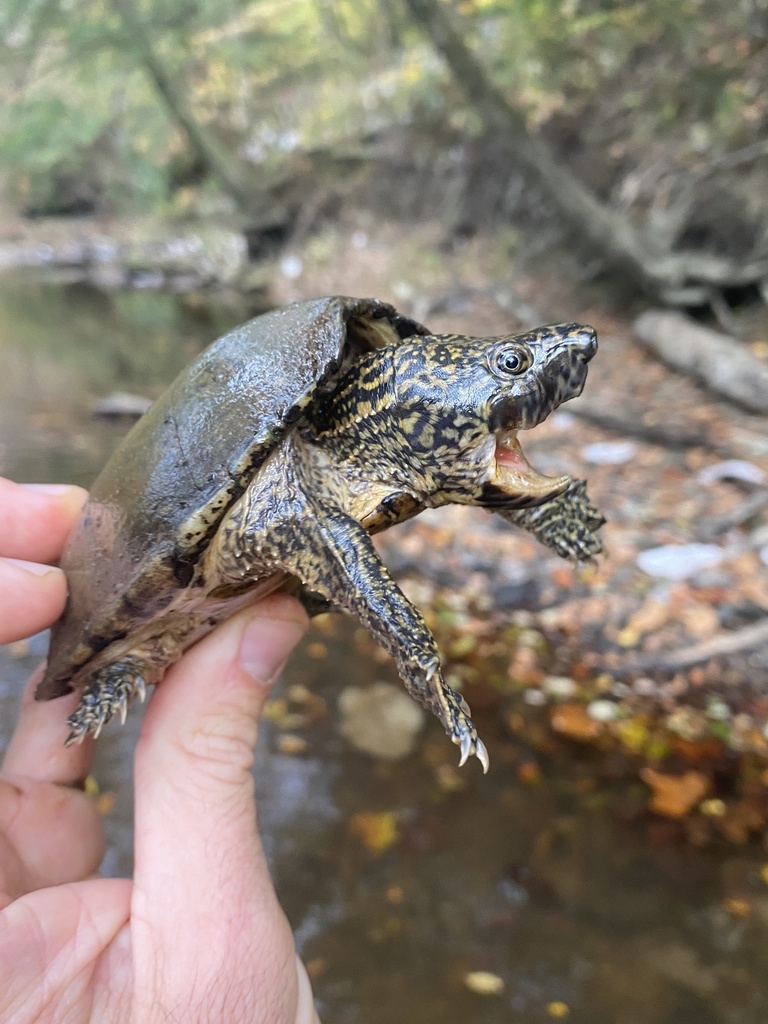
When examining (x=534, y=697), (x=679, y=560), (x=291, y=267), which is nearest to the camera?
(x=534, y=697)

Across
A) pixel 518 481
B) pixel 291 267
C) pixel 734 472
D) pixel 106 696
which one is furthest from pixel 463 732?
pixel 291 267

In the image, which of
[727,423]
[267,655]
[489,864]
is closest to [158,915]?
[267,655]

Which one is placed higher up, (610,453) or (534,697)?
(610,453)

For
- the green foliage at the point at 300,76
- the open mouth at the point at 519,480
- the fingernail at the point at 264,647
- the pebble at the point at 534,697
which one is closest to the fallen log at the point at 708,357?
the green foliage at the point at 300,76

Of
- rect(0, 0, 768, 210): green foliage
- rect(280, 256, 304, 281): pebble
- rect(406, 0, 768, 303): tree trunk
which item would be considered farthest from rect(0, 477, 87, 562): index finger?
rect(280, 256, 304, 281): pebble

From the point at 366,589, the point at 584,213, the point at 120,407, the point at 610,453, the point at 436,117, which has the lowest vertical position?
the point at 366,589

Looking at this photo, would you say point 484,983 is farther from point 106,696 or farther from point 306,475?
point 306,475

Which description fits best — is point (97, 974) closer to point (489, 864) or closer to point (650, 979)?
point (489, 864)

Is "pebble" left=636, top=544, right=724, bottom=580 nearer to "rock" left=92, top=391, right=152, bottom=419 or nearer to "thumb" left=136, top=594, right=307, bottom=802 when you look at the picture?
"thumb" left=136, top=594, right=307, bottom=802
